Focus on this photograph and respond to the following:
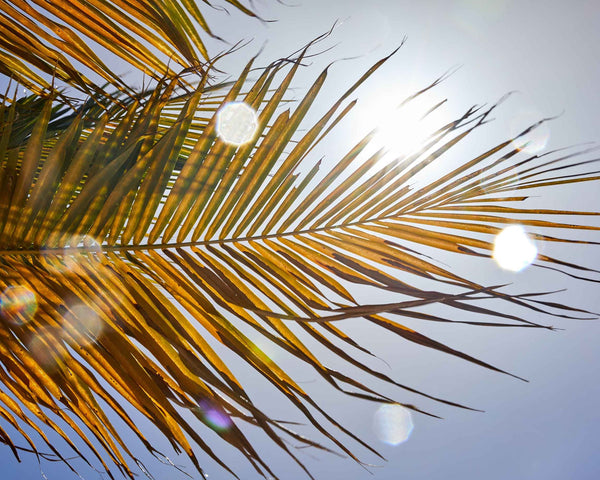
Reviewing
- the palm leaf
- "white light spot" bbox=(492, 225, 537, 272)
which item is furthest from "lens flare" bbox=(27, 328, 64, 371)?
"white light spot" bbox=(492, 225, 537, 272)

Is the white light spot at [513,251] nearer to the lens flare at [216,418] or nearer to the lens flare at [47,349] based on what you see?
the lens flare at [216,418]

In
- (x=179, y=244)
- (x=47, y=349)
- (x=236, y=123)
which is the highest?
(x=236, y=123)

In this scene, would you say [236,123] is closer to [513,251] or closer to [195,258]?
[195,258]

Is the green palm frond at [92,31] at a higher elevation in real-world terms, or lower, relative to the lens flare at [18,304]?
higher

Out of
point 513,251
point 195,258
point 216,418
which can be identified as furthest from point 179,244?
point 513,251

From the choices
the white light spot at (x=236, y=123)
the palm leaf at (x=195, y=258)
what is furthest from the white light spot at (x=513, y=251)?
the white light spot at (x=236, y=123)

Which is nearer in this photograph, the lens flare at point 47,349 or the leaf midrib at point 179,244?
the lens flare at point 47,349
